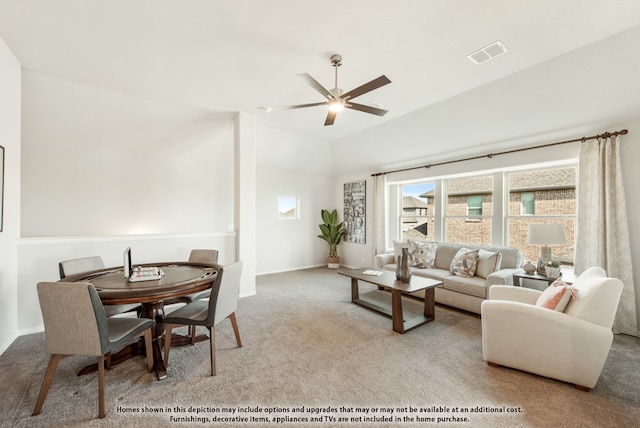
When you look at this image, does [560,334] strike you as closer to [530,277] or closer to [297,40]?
[530,277]

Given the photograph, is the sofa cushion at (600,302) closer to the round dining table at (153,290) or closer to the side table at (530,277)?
the side table at (530,277)

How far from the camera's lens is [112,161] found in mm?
4559

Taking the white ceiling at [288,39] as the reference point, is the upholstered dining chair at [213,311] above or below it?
below

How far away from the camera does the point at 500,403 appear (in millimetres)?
1881

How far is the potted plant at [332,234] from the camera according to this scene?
6.74 m

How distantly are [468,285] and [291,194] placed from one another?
13.9ft

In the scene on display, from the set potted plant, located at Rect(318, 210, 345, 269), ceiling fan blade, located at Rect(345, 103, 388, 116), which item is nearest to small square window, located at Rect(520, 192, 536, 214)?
ceiling fan blade, located at Rect(345, 103, 388, 116)

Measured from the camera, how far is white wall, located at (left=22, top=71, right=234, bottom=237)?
12.0 feet

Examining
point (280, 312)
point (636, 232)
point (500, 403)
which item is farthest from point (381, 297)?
point (636, 232)

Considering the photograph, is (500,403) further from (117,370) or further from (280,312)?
(117,370)

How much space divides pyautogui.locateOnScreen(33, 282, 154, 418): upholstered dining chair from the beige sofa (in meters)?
3.76

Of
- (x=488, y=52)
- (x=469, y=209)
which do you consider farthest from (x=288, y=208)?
(x=488, y=52)

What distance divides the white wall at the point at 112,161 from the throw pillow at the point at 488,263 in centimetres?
444

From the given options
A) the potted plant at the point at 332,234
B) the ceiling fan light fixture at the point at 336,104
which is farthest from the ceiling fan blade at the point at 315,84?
the potted plant at the point at 332,234
